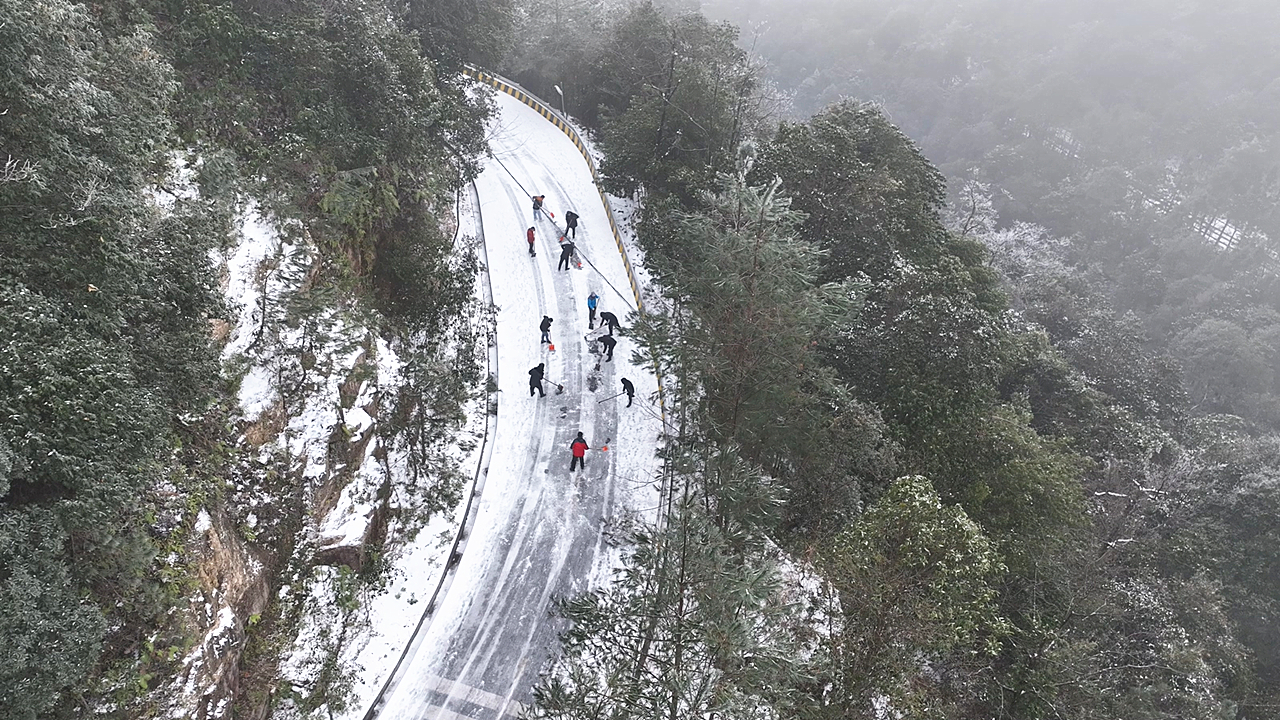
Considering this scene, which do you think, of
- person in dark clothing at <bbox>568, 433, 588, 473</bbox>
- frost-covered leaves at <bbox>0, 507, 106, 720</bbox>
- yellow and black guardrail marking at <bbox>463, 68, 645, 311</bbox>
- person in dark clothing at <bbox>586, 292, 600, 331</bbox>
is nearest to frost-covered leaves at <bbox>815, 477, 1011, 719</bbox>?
person in dark clothing at <bbox>568, 433, 588, 473</bbox>

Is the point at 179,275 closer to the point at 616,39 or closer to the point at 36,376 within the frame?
the point at 36,376

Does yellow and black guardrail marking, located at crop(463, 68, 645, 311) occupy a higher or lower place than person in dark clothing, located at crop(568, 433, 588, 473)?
higher

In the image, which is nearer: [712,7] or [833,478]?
[833,478]

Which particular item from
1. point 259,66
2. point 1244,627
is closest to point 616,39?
point 259,66

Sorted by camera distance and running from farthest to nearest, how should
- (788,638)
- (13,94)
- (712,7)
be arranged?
(712,7) < (788,638) < (13,94)

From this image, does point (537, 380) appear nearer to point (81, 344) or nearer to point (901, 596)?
point (81, 344)

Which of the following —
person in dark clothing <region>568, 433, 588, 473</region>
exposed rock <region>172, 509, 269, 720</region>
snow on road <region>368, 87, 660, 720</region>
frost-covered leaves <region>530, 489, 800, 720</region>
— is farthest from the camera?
person in dark clothing <region>568, 433, 588, 473</region>

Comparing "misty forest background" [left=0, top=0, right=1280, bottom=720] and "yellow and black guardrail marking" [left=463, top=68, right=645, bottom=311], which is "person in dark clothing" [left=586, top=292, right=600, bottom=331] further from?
"misty forest background" [left=0, top=0, right=1280, bottom=720]
